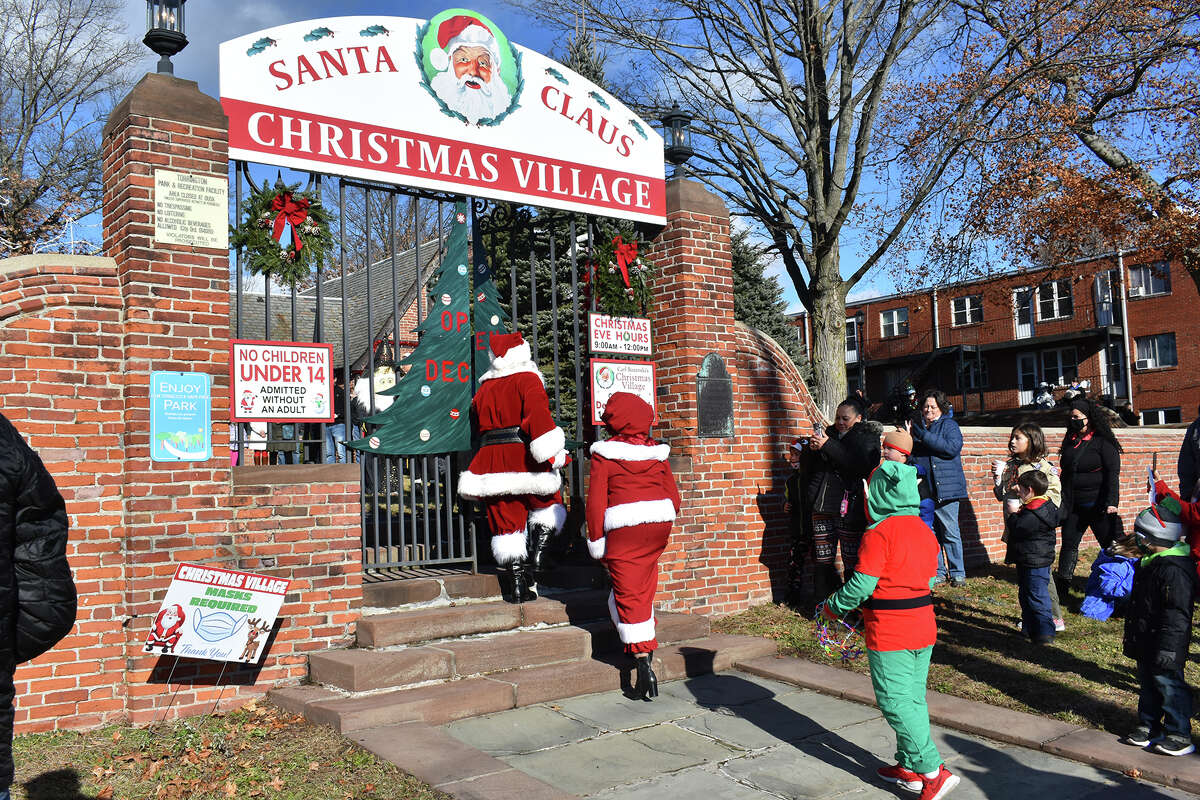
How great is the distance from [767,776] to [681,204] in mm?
5320

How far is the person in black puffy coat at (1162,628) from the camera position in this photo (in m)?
4.57

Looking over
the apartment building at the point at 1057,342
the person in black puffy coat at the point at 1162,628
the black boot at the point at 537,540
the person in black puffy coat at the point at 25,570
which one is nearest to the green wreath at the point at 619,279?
the black boot at the point at 537,540

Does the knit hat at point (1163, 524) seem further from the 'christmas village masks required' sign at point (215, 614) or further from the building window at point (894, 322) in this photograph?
the building window at point (894, 322)

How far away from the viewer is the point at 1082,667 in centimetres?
621

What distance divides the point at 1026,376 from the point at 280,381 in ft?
134

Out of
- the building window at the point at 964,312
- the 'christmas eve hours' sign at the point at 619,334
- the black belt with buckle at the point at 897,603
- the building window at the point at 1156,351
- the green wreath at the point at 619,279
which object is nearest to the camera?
the black belt with buckle at the point at 897,603

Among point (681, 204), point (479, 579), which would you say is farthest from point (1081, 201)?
point (479, 579)

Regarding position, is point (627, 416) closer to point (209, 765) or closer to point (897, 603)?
point (897, 603)

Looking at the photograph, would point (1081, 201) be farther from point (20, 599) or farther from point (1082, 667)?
point (20, 599)

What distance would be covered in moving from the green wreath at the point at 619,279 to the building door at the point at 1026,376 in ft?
122

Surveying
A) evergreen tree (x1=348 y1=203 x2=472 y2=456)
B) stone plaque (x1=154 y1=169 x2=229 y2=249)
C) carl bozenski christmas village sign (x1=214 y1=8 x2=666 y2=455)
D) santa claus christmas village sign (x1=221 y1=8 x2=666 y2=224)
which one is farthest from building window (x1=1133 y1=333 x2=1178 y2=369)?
stone plaque (x1=154 y1=169 x2=229 y2=249)

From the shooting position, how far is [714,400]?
8.23 meters

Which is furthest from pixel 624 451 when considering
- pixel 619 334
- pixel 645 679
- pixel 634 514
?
pixel 619 334

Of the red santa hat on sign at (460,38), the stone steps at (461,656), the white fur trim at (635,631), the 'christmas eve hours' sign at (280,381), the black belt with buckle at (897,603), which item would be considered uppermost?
the red santa hat on sign at (460,38)
